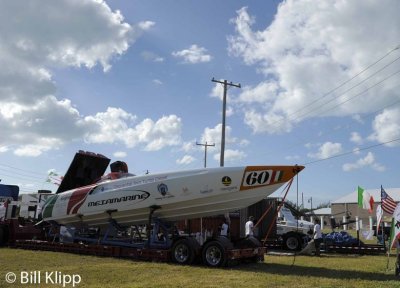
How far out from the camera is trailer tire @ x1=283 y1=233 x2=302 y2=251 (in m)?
21.3

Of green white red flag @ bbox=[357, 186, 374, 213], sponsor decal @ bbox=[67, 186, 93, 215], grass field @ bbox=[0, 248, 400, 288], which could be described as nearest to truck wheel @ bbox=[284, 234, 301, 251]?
green white red flag @ bbox=[357, 186, 374, 213]

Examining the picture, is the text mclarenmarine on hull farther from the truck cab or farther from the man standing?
the truck cab

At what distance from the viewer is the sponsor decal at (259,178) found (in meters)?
12.2

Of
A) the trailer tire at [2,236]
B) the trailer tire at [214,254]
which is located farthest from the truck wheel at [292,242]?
the trailer tire at [2,236]

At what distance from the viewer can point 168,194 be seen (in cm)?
1346

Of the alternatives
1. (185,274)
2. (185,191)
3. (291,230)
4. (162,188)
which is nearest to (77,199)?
(162,188)

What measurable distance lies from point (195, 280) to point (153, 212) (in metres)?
4.34

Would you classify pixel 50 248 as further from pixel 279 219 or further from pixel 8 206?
pixel 279 219

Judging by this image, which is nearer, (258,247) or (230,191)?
(230,191)

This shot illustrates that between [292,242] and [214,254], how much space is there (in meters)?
9.92

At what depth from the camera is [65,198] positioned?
16.8 m

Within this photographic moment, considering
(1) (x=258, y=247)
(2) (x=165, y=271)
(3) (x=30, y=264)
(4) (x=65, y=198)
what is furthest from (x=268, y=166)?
(4) (x=65, y=198)

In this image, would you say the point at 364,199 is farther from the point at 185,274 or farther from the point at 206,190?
the point at 185,274

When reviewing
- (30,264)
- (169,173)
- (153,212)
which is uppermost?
(169,173)
